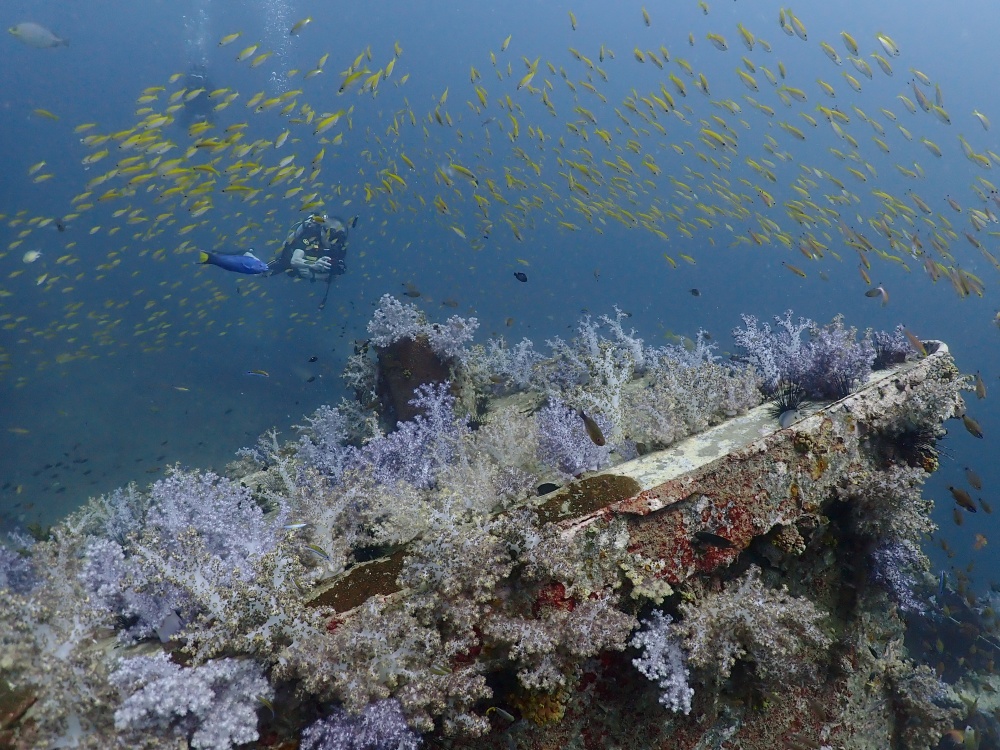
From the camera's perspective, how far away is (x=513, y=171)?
2322 centimetres

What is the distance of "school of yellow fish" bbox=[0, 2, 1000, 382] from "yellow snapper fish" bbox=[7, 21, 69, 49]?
1.71 meters

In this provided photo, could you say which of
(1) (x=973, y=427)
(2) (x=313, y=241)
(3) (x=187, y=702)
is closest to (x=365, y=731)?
(3) (x=187, y=702)

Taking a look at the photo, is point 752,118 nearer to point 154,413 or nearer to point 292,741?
point 154,413

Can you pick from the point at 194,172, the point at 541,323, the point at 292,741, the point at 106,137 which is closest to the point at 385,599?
the point at 292,741

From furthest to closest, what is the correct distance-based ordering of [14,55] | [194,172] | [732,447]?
1. [14,55]
2. [194,172]
3. [732,447]

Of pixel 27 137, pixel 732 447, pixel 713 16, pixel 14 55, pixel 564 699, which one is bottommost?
pixel 27 137

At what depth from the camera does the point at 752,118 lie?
91.7 m

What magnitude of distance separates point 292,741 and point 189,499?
217cm

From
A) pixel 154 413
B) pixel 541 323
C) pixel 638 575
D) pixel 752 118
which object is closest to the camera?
pixel 638 575

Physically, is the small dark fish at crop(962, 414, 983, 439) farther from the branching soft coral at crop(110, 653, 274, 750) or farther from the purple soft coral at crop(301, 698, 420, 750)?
the branching soft coral at crop(110, 653, 274, 750)

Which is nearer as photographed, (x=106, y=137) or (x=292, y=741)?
(x=292, y=741)

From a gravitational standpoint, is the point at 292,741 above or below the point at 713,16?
below

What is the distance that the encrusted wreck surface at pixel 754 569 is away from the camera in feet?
9.46

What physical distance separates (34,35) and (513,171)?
53.7 feet
